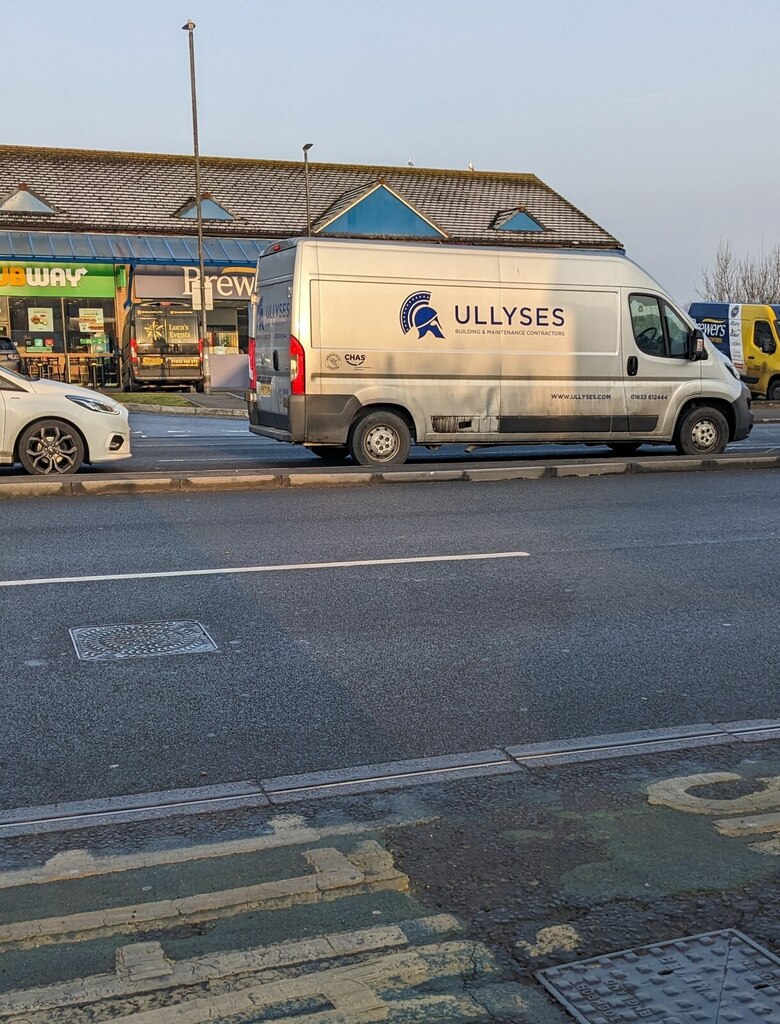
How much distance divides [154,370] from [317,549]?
27921mm

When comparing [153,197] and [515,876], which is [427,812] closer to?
[515,876]

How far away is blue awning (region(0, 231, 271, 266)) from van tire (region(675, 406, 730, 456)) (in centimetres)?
2518

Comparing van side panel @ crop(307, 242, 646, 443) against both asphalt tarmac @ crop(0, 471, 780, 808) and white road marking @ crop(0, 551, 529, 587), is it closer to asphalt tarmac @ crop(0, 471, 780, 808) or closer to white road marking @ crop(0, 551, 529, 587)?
asphalt tarmac @ crop(0, 471, 780, 808)

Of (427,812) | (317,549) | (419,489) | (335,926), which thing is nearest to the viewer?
(335,926)

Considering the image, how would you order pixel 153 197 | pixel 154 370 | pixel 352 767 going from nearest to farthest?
1. pixel 352 767
2. pixel 154 370
3. pixel 153 197

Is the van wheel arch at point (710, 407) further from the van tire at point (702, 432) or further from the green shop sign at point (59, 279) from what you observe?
the green shop sign at point (59, 279)

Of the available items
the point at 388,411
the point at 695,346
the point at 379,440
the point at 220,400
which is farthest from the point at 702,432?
the point at 220,400

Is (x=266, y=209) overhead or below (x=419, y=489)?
overhead

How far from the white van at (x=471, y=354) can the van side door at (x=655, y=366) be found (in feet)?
0.05

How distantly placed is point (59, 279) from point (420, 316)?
86.9ft

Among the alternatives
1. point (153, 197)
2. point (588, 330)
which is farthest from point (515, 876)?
point (153, 197)

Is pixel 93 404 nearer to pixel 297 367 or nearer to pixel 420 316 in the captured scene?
pixel 297 367

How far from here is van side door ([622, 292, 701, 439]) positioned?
582 inches

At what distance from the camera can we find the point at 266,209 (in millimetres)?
41875
